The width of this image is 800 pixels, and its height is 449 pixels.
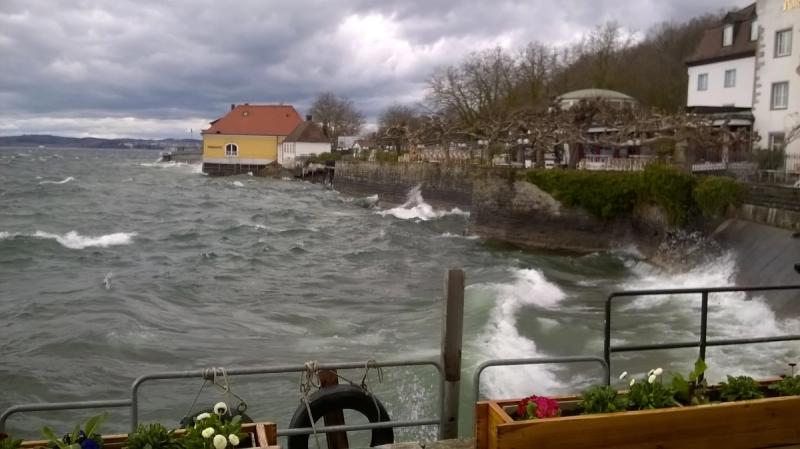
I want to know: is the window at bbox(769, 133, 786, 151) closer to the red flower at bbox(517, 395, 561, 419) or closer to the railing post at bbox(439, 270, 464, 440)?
the railing post at bbox(439, 270, 464, 440)

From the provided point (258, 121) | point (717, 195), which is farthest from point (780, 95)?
point (258, 121)

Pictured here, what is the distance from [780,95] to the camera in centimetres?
3362

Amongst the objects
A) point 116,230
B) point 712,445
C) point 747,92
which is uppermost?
point 747,92

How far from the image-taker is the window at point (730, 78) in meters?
38.5

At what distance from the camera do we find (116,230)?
111 feet

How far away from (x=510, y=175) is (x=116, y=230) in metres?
17.2

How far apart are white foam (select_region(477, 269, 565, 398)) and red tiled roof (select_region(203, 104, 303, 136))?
7696 centimetres

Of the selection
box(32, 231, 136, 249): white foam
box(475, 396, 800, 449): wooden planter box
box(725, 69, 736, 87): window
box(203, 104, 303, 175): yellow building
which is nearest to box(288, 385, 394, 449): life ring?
box(475, 396, 800, 449): wooden planter box

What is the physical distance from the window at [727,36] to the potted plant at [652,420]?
3887 cm

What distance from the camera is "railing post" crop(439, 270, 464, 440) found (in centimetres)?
565

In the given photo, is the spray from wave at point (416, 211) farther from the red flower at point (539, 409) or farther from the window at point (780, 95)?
the red flower at point (539, 409)

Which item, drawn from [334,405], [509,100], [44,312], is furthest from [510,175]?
[509,100]

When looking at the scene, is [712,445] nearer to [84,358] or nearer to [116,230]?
[84,358]

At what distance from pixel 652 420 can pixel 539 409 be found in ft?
2.06
